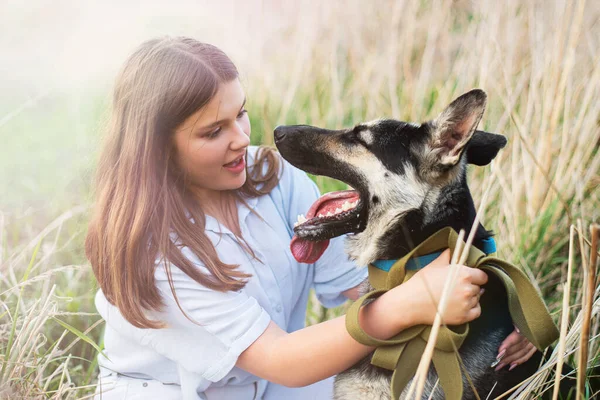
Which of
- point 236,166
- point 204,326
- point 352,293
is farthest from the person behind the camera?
point 352,293

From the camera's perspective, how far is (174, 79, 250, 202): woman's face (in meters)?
1.84

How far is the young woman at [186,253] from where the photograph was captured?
5.78 feet

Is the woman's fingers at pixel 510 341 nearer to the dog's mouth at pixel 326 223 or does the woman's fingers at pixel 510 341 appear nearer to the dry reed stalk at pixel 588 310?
the dry reed stalk at pixel 588 310

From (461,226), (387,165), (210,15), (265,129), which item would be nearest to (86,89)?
(210,15)

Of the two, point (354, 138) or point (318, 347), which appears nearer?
point (318, 347)

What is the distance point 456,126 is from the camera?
1.59 m

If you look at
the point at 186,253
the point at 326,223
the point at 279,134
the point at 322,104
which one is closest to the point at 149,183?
the point at 186,253

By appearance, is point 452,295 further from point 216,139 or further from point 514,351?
point 216,139

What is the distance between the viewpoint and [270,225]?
7.20 feet

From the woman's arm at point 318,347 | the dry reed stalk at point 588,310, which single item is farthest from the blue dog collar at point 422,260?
the dry reed stalk at point 588,310

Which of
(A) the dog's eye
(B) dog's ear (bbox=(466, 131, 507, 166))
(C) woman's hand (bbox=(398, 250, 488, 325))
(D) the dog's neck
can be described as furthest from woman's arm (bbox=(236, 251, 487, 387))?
(A) the dog's eye

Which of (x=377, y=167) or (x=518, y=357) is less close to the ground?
(x=377, y=167)

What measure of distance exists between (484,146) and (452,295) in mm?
502

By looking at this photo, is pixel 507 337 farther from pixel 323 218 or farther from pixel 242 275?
pixel 242 275
